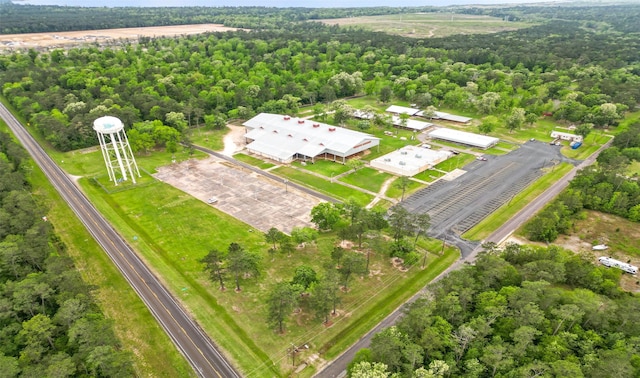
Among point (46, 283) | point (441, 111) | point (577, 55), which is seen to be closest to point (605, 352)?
point (46, 283)

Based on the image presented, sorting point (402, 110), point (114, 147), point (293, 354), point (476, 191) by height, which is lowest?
point (476, 191)

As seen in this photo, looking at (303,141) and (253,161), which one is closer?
(253,161)

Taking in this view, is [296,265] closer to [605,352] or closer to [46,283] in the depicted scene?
[46,283]

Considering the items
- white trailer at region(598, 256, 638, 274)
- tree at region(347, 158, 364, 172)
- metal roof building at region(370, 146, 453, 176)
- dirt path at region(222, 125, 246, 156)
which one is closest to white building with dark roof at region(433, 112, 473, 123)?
metal roof building at region(370, 146, 453, 176)

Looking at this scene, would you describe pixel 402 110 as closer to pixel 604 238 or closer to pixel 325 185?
pixel 325 185

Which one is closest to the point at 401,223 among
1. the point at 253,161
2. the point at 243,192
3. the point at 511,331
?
the point at 511,331

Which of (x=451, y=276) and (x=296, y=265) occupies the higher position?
(x=451, y=276)

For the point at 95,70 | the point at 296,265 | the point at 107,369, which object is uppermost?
the point at 95,70

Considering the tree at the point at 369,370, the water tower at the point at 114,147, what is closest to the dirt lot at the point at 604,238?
the tree at the point at 369,370
